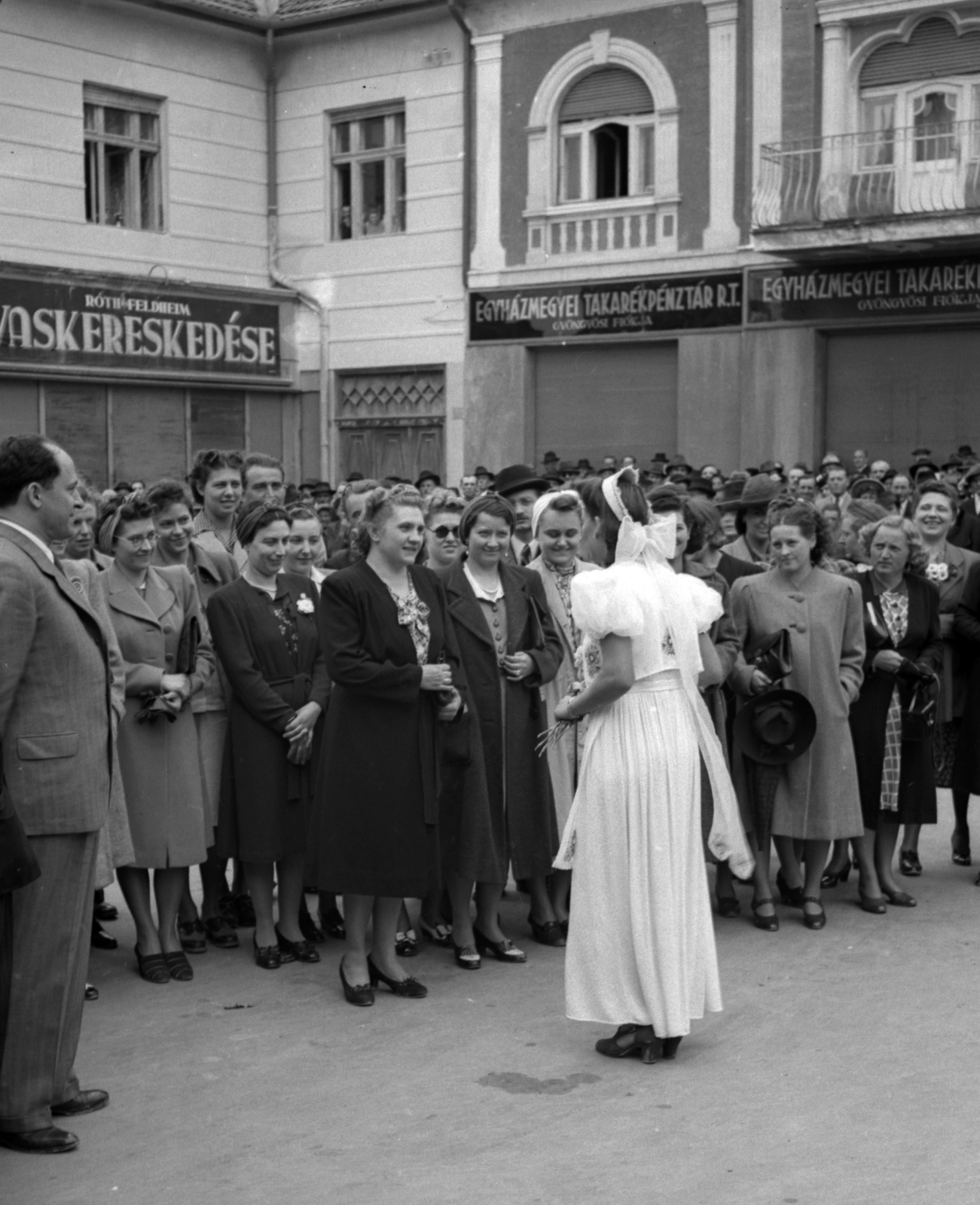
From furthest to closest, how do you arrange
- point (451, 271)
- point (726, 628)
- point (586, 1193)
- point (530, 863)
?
point (451, 271)
point (726, 628)
point (530, 863)
point (586, 1193)

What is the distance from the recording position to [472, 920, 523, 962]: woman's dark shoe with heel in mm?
6883

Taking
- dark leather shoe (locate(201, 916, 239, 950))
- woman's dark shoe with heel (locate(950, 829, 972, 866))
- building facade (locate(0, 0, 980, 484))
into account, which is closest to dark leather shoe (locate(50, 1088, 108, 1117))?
dark leather shoe (locate(201, 916, 239, 950))

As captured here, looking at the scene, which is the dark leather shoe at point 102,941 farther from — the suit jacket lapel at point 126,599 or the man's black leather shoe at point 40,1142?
the man's black leather shoe at point 40,1142

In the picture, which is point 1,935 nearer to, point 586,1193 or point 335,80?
point 586,1193

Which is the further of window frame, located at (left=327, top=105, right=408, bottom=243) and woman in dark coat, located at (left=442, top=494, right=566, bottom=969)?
window frame, located at (left=327, top=105, right=408, bottom=243)

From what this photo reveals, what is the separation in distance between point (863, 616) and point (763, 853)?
1.19 metres

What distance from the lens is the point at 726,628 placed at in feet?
24.8

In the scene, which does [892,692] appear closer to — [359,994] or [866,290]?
[359,994]

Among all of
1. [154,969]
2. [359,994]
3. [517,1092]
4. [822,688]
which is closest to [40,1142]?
[517,1092]

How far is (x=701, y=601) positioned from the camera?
576 cm

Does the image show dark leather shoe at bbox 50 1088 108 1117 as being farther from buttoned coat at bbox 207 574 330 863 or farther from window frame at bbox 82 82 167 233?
window frame at bbox 82 82 167 233

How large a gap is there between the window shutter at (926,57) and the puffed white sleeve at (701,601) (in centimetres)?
1478

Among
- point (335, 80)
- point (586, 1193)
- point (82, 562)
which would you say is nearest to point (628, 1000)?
point (586, 1193)

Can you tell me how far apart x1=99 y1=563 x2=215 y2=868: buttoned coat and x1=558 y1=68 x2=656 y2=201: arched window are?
15.4 meters
